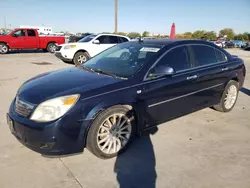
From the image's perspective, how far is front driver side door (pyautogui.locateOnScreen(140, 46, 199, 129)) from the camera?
3.38 m

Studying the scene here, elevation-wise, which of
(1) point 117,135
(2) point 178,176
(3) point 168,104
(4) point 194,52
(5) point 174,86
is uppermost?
(4) point 194,52

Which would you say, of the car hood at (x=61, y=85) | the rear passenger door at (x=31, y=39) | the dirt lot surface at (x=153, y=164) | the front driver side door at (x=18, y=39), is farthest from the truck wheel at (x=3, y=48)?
the car hood at (x=61, y=85)

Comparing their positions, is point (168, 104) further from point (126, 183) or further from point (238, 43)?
point (238, 43)

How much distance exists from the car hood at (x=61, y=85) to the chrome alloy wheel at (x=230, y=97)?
2.87 metres

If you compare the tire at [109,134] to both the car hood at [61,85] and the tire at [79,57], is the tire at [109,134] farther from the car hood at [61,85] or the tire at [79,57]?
the tire at [79,57]

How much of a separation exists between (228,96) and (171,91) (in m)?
2.03

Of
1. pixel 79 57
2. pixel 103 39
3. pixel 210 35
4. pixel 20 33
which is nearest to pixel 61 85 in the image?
pixel 79 57

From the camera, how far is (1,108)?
4965mm

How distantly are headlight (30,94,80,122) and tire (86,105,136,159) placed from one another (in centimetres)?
38

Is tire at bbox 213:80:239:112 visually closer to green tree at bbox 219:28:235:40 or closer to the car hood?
the car hood

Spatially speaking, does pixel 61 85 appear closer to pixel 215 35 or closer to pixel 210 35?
pixel 210 35

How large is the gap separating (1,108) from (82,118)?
9.96ft

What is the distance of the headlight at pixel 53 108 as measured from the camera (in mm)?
2740


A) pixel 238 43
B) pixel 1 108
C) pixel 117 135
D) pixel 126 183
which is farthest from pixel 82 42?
pixel 238 43
